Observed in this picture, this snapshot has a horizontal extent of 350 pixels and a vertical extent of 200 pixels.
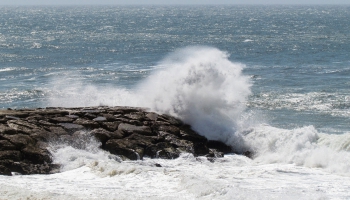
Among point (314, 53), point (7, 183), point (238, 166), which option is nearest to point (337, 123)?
point (238, 166)

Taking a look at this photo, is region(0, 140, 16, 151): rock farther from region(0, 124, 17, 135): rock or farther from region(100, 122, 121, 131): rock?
region(100, 122, 121, 131): rock

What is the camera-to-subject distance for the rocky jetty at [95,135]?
1569 cm

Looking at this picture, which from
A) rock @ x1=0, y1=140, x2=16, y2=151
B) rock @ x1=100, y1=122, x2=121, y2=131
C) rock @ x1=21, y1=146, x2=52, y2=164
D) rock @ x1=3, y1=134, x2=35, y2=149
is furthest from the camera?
rock @ x1=100, y1=122, x2=121, y2=131

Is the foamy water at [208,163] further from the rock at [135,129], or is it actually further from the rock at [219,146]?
the rock at [135,129]

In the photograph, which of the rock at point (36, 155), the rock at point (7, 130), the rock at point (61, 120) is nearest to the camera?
the rock at point (36, 155)

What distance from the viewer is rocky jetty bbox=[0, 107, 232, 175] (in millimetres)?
15688

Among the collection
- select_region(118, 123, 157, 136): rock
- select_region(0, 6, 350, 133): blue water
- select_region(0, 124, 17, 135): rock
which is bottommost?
select_region(0, 6, 350, 133): blue water

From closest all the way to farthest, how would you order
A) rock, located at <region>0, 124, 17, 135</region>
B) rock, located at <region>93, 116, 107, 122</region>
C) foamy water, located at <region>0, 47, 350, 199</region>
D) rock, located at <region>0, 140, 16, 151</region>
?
foamy water, located at <region>0, 47, 350, 199</region> < rock, located at <region>0, 140, 16, 151</region> < rock, located at <region>0, 124, 17, 135</region> < rock, located at <region>93, 116, 107, 122</region>

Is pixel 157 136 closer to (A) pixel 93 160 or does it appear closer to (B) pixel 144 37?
(A) pixel 93 160

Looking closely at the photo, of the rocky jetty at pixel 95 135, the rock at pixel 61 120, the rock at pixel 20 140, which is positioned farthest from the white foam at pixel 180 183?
the rock at pixel 61 120

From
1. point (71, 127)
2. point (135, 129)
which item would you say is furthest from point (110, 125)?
point (71, 127)

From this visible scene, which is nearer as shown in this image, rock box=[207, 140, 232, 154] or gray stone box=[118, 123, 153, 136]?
gray stone box=[118, 123, 153, 136]

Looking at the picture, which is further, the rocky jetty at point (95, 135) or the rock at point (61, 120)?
the rock at point (61, 120)

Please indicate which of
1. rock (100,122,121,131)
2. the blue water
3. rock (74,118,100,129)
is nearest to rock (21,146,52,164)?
rock (74,118,100,129)
